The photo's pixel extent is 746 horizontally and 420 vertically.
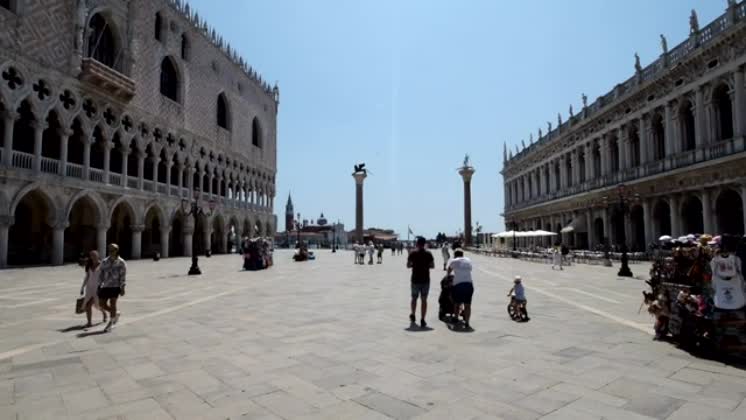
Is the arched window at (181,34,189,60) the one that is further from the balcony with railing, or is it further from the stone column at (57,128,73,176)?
the balcony with railing

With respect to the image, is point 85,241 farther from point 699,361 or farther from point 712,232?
point 712,232

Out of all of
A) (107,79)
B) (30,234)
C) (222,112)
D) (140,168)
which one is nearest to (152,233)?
(140,168)

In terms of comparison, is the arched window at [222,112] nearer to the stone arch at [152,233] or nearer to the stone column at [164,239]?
the stone arch at [152,233]

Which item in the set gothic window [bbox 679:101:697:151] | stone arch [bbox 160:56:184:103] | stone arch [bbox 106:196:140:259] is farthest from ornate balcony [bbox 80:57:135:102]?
gothic window [bbox 679:101:697:151]

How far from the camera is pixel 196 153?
37875mm

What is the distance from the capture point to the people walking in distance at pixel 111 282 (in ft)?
25.5

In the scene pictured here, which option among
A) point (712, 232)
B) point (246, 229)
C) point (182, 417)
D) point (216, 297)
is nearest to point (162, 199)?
point (246, 229)

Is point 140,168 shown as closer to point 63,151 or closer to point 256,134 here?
point 63,151

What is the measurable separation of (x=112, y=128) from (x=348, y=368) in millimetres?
29673

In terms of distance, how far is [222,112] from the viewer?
147 ft

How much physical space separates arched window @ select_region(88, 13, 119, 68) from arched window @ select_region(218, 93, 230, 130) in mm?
14988

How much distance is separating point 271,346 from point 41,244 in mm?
27712

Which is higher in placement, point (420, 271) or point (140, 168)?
point (140, 168)

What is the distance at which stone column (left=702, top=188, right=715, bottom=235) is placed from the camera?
2338 cm
